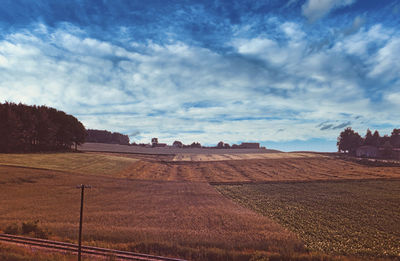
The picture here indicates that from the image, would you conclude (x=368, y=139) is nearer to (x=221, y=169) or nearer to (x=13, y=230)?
(x=221, y=169)

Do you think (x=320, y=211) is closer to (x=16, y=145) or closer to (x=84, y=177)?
(x=84, y=177)

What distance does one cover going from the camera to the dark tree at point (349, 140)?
125 meters

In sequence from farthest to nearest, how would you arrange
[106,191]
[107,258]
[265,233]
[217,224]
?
[106,191] < [217,224] < [265,233] < [107,258]

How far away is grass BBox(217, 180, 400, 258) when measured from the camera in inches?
673

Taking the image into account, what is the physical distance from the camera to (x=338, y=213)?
26359 millimetres

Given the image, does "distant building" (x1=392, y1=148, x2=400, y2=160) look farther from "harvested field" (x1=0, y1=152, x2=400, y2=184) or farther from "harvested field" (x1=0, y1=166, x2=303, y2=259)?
"harvested field" (x1=0, y1=166, x2=303, y2=259)

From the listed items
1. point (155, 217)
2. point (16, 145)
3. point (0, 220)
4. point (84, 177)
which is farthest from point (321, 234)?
point (16, 145)

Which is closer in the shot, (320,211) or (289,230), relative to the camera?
(289,230)

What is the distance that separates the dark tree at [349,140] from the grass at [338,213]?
9013 cm

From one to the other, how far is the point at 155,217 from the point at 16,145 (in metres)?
66.3

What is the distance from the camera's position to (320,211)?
27.4 metres

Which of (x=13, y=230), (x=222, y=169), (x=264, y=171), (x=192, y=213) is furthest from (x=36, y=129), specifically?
(x=264, y=171)

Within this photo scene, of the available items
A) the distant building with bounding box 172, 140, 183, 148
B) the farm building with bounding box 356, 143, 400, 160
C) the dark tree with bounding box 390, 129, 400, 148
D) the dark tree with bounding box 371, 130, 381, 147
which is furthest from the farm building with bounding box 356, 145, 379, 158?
the distant building with bounding box 172, 140, 183, 148

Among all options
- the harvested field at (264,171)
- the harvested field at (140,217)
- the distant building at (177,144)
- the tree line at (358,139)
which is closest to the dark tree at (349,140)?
the tree line at (358,139)
